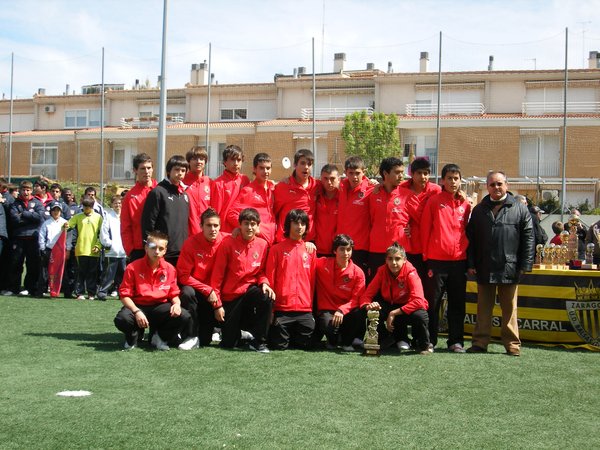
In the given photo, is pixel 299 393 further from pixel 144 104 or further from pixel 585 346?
pixel 144 104

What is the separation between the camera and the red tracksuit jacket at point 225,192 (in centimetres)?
847

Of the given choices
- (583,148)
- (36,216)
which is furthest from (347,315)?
(583,148)

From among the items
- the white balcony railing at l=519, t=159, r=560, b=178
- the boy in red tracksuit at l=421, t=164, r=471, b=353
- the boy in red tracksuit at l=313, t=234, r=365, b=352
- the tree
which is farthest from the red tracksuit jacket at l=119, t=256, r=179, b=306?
the white balcony railing at l=519, t=159, r=560, b=178

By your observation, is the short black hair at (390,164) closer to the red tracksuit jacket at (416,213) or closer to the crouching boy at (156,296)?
the red tracksuit jacket at (416,213)

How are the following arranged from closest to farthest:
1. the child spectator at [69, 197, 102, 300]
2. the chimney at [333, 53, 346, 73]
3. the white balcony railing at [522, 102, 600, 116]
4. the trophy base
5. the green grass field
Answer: the green grass field
the trophy base
the child spectator at [69, 197, 102, 300]
the white balcony railing at [522, 102, 600, 116]
the chimney at [333, 53, 346, 73]

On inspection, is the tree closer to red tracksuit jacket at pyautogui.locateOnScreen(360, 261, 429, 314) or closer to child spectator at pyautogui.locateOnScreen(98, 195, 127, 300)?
child spectator at pyautogui.locateOnScreen(98, 195, 127, 300)

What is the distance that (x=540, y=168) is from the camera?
37.6 m

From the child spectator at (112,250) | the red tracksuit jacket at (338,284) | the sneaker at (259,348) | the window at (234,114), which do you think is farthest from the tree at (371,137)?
the sneaker at (259,348)

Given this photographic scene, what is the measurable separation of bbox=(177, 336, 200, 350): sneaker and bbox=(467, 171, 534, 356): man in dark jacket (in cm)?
286

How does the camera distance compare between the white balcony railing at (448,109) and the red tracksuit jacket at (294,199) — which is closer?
the red tracksuit jacket at (294,199)

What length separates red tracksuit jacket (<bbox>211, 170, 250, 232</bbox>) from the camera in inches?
333

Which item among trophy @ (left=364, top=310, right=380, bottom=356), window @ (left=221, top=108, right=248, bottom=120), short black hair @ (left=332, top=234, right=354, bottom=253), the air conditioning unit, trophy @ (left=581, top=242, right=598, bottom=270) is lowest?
trophy @ (left=364, top=310, right=380, bottom=356)

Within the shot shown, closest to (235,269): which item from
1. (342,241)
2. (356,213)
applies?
(342,241)

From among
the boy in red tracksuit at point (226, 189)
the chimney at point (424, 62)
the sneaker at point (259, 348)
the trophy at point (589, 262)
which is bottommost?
the sneaker at point (259, 348)
